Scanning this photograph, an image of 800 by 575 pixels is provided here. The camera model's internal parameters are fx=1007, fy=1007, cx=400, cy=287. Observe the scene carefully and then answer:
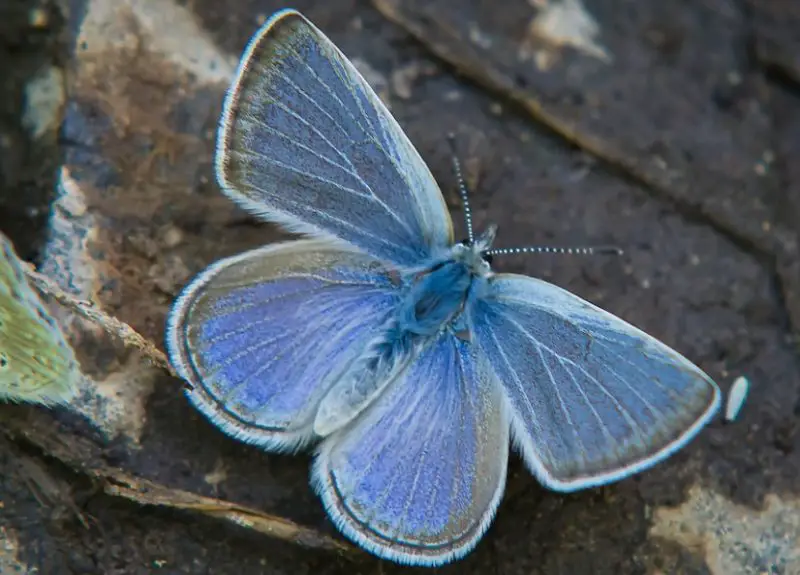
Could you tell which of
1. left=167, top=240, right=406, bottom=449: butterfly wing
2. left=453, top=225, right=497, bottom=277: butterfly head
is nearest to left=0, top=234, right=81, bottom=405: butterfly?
left=167, top=240, right=406, bottom=449: butterfly wing

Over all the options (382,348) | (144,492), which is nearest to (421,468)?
(382,348)

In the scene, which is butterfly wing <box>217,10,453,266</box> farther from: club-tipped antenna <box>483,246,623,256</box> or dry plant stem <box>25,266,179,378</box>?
dry plant stem <box>25,266,179,378</box>

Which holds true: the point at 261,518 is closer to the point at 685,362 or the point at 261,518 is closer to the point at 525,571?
the point at 525,571

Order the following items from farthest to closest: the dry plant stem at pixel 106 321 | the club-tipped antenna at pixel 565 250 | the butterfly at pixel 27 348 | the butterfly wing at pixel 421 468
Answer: the club-tipped antenna at pixel 565 250 < the dry plant stem at pixel 106 321 < the butterfly wing at pixel 421 468 < the butterfly at pixel 27 348

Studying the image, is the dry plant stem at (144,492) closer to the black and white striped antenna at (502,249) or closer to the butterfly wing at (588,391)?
the butterfly wing at (588,391)

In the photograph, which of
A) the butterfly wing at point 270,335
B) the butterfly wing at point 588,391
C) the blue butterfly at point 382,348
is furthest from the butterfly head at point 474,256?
the butterfly wing at point 270,335

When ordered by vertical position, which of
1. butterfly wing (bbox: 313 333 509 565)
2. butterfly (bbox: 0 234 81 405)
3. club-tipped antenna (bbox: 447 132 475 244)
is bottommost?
butterfly wing (bbox: 313 333 509 565)
